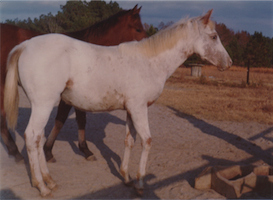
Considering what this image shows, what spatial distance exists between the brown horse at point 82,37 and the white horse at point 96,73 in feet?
3.53

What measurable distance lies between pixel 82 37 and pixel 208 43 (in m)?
2.20

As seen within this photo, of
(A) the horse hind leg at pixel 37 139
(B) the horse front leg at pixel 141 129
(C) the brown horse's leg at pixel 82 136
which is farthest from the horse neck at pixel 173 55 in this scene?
(C) the brown horse's leg at pixel 82 136

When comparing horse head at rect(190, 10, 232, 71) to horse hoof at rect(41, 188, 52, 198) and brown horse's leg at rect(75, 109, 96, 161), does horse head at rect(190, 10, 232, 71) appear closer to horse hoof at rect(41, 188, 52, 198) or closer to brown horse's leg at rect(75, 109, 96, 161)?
brown horse's leg at rect(75, 109, 96, 161)

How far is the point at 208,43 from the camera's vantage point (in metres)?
3.43

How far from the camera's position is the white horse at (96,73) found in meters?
2.87

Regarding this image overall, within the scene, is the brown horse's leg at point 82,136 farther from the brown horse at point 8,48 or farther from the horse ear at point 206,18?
the horse ear at point 206,18

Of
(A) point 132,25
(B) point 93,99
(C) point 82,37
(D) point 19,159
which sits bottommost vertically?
(D) point 19,159

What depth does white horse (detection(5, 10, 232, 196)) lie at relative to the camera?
113 inches

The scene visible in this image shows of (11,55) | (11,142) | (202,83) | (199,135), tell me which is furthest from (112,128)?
(202,83)

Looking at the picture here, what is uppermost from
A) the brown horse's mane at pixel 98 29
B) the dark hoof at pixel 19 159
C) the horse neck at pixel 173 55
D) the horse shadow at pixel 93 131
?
the brown horse's mane at pixel 98 29

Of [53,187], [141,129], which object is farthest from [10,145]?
[141,129]

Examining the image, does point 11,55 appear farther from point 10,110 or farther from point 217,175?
point 217,175

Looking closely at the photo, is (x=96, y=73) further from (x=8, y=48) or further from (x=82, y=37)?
(x=8, y=48)

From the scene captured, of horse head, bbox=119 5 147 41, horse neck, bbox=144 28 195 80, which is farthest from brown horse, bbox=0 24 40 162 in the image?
horse neck, bbox=144 28 195 80
